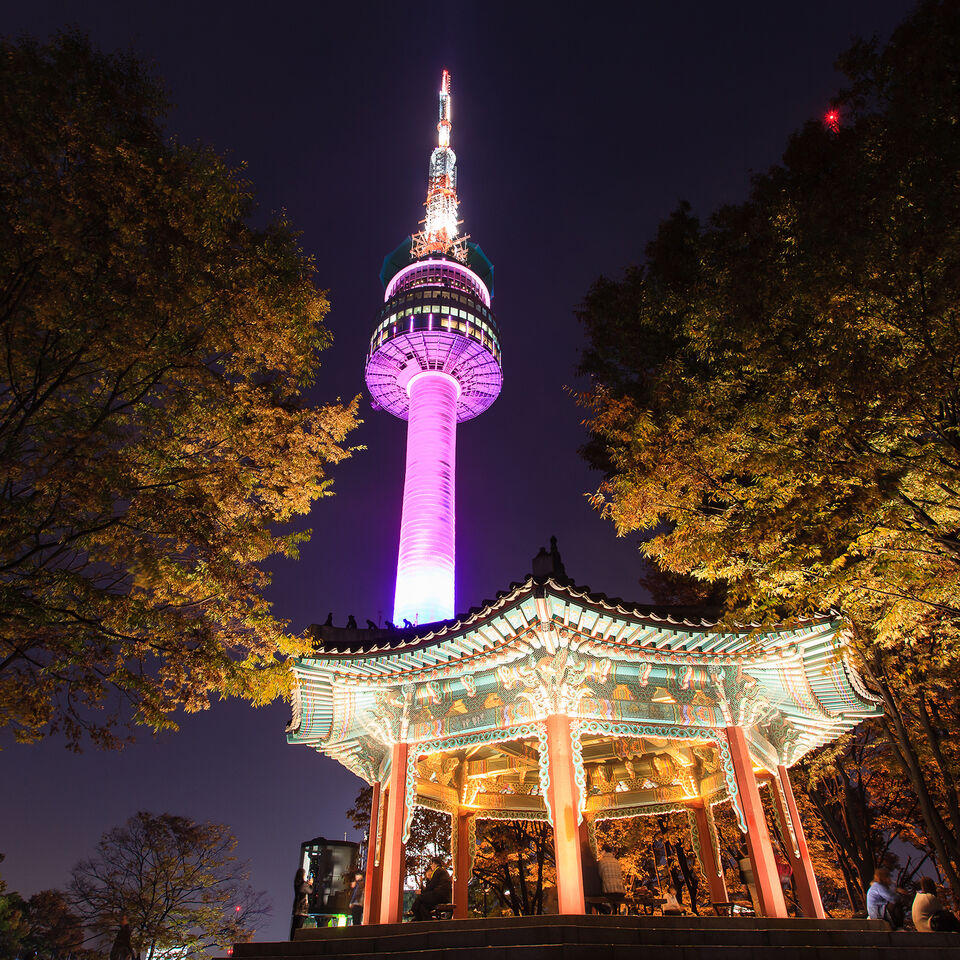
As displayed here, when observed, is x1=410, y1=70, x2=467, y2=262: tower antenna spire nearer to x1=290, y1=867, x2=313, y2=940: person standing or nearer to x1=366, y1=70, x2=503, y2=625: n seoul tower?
x1=366, y1=70, x2=503, y2=625: n seoul tower

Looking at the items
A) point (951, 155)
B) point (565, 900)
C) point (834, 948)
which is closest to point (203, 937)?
point (565, 900)

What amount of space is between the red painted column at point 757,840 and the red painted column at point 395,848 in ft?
20.3

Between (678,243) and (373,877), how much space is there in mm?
17290

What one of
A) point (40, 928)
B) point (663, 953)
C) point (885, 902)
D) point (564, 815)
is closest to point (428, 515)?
point (564, 815)

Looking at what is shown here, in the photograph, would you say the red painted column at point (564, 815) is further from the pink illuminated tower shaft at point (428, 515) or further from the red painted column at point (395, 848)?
the pink illuminated tower shaft at point (428, 515)

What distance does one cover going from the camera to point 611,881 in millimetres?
11375

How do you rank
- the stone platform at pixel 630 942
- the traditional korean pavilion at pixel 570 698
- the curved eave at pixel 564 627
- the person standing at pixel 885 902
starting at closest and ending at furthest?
the stone platform at pixel 630 942 → the curved eave at pixel 564 627 → the traditional korean pavilion at pixel 570 698 → the person standing at pixel 885 902

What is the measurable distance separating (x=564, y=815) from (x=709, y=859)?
299 inches

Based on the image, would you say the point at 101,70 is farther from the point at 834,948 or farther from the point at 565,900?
the point at 834,948

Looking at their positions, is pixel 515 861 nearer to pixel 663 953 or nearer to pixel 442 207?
pixel 663 953

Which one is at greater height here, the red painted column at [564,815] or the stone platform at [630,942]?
the red painted column at [564,815]

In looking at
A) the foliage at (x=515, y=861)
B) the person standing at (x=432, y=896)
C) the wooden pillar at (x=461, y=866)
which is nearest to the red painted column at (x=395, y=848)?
the person standing at (x=432, y=896)

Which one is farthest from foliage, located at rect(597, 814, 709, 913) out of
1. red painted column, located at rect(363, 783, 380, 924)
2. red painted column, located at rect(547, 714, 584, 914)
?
red painted column, located at rect(547, 714, 584, 914)

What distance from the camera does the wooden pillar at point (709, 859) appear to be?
14812 millimetres
